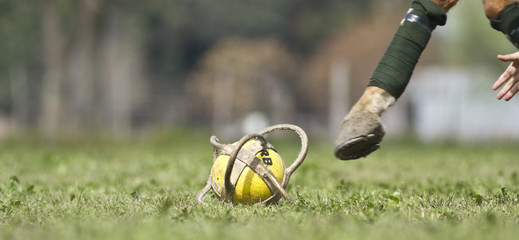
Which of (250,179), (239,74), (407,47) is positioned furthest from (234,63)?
(407,47)

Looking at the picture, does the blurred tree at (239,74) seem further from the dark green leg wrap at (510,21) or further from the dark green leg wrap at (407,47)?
the dark green leg wrap at (510,21)

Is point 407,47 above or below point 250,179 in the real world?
above

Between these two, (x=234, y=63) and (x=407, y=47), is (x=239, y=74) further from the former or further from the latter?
(x=407, y=47)

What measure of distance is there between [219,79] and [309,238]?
4971 centimetres

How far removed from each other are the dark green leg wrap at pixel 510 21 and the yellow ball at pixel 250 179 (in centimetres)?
172

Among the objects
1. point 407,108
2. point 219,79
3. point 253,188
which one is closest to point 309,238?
point 253,188

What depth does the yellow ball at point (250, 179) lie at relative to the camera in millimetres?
4785

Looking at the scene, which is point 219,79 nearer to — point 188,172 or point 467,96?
point 467,96

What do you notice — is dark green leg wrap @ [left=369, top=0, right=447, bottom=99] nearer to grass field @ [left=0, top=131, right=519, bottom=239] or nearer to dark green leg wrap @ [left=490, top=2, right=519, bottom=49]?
dark green leg wrap @ [left=490, top=2, right=519, bottom=49]

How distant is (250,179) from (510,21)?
1.92 metres

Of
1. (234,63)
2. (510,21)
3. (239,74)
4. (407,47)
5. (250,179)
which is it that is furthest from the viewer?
(239,74)

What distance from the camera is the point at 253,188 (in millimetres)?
4785

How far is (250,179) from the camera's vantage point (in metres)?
4.78

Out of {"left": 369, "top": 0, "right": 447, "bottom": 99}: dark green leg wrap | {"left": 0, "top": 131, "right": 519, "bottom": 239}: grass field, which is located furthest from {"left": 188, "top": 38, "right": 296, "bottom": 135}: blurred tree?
{"left": 369, "top": 0, "right": 447, "bottom": 99}: dark green leg wrap
